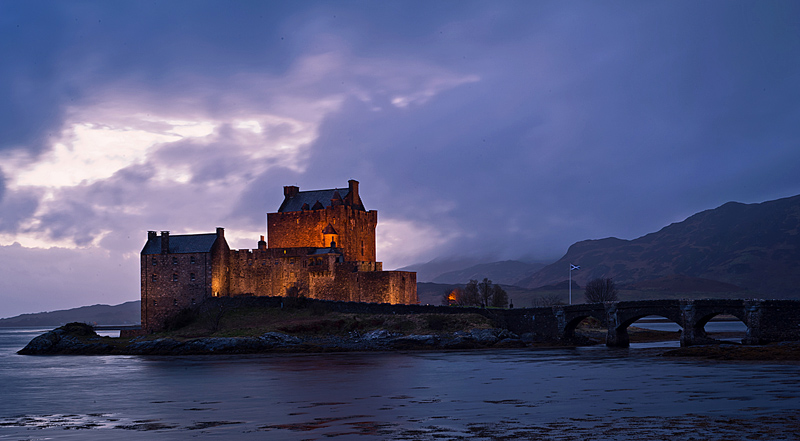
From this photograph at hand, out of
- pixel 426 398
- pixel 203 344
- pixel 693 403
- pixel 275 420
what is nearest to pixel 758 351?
pixel 693 403

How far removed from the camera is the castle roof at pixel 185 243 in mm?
90250

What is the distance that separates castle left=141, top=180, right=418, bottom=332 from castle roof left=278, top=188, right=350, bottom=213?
1197 millimetres

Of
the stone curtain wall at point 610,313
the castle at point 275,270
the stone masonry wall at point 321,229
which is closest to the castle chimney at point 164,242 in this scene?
the castle at point 275,270

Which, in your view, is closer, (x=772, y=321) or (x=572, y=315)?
(x=772, y=321)

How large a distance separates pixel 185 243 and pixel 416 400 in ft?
216

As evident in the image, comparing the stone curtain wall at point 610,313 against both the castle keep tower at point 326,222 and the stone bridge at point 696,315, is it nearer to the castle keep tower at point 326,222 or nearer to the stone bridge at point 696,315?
the stone bridge at point 696,315

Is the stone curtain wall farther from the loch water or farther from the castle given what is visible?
the loch water

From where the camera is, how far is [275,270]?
90562mm

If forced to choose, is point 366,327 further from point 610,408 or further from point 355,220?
point 610,408

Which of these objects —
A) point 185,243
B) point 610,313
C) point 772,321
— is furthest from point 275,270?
point 772,321

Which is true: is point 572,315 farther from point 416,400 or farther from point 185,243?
point 185,243

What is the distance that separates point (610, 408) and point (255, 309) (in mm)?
60862

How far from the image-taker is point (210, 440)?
22.2m

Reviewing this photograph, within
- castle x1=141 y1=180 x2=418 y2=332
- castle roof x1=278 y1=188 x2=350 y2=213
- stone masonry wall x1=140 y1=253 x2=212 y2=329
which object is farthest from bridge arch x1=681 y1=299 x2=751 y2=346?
stone masonry wall x1=140 y1=253 x2=212 y2=329
